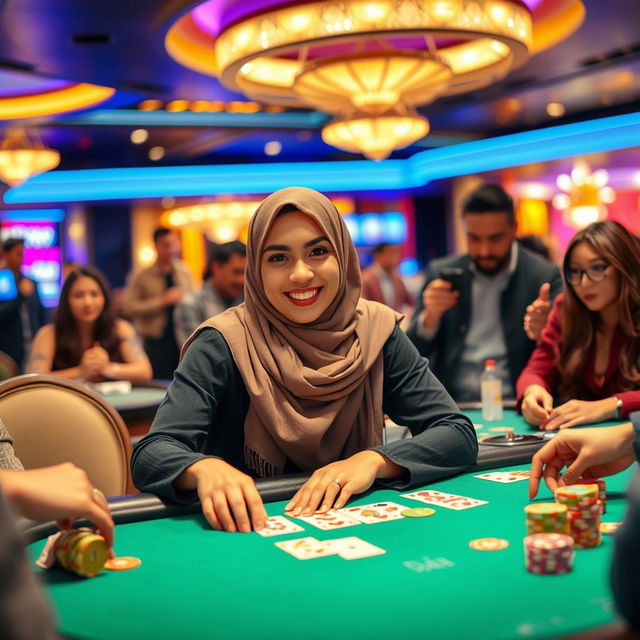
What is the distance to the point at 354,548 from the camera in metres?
1.63

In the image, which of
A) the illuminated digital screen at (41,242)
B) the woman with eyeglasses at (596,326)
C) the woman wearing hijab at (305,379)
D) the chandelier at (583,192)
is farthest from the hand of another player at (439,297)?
the illuminated digital screen at (41,242)

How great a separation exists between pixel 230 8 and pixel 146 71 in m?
1.34

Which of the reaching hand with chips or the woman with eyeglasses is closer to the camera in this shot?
the reaching hand with chips

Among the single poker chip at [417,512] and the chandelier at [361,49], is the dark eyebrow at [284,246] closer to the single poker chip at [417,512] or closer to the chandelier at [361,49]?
the single poker chip at [417,512]

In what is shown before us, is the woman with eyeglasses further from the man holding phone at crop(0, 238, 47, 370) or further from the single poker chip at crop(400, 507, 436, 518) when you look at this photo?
the man holding phone at crop(0, 238, 47, 370)

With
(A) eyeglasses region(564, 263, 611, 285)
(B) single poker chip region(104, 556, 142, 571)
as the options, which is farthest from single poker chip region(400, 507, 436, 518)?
(A) eyeglasses region(564, 263, 611, 285)

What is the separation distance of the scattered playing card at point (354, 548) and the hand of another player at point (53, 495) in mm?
411

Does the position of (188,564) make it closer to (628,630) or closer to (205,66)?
(628,630)

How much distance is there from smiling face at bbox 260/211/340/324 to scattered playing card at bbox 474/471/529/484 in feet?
1.88

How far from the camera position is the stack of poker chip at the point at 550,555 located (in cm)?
142

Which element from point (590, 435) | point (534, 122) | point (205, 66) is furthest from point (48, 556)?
point (534, 122)

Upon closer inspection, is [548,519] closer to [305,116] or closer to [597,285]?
[597,285]

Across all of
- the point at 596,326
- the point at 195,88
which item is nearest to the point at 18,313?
the point at 195,88

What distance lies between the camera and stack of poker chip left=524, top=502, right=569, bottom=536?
1.54m
